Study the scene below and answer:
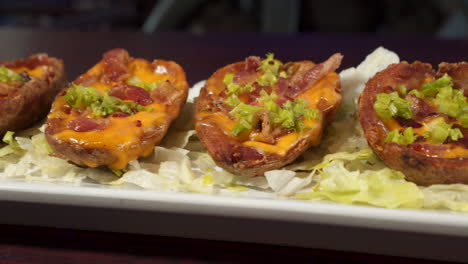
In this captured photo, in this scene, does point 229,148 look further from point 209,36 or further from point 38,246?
point 209,36

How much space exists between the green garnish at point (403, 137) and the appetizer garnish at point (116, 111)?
1107 mm

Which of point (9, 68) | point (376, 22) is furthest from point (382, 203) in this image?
point (376, 22)

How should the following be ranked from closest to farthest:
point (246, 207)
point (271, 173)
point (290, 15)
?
1. point (246, 207)
2. point (271, 173)
3. point (290, 15)

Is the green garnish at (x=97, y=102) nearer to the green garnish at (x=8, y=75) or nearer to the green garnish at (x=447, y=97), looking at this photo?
the green garnish at (x=8, y=75)

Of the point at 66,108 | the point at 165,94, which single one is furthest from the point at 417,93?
the point at 66,108

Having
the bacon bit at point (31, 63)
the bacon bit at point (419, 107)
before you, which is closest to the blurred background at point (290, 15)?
the bacon bit at point (31, 63)

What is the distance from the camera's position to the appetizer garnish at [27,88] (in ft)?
9.04

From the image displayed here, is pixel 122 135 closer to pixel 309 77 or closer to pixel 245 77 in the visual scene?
pixel 245 77

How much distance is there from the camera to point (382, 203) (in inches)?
79.3

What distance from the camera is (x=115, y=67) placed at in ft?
9.74

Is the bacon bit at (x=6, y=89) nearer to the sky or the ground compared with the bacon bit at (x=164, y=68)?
nearer to the ground

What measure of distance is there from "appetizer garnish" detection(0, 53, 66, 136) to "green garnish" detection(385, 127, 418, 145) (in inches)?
79.8

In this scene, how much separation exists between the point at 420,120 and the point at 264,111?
29.6 inches

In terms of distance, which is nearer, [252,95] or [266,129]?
[266,129]
